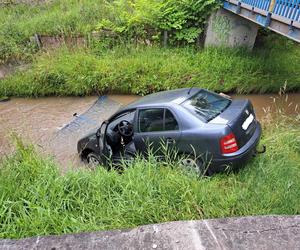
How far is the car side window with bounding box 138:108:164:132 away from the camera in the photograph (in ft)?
16.8

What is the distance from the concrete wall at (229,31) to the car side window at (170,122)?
7951mm

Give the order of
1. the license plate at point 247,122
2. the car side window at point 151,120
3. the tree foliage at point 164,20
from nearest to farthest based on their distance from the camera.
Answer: the license plate at point 247,122 < the car side window at point 151,120 < the tree foliage at point 164,20

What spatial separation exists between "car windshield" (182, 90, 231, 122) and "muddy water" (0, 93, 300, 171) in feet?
11.7

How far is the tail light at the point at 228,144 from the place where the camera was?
4.40 m

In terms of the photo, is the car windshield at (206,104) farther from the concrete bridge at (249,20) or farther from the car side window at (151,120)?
the concrete bridge at (249,20)

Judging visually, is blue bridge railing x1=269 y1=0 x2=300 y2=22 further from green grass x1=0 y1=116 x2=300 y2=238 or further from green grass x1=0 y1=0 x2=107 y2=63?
green grass x1=0 y1=0 x2=107 y2=63

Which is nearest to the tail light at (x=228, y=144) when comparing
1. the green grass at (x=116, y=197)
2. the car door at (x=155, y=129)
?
the green grass at (x=116, y=197)

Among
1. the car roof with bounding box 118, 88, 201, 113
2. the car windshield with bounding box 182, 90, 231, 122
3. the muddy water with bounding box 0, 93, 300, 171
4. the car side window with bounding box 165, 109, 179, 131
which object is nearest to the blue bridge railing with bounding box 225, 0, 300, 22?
the muddy water with bounding box 0, 93, 300, 171

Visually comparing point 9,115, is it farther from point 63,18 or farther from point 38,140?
point 63,18

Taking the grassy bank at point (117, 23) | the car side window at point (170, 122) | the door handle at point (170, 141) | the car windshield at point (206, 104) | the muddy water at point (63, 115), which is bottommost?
A: the muddy water at point (63, 115)

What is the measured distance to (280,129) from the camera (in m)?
6.43

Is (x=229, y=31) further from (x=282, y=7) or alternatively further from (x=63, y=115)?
(x=63, y=115)

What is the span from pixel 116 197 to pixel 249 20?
31.6ft

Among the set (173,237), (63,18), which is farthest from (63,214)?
(63,18)
